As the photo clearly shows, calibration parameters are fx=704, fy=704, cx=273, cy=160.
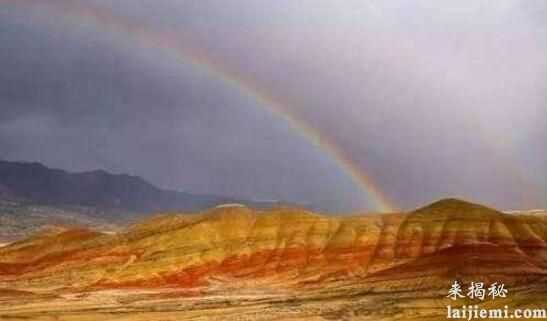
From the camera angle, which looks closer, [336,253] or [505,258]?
[505,258]

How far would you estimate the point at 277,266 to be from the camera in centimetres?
11838

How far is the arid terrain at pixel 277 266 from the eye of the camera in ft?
264

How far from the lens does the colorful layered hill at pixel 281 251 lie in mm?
101188

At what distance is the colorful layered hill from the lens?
101 m

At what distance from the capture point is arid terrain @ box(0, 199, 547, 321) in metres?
80.5

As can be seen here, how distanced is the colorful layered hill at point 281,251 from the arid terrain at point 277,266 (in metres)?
0.28

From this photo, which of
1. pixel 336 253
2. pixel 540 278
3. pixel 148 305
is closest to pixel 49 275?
pixel 148 305

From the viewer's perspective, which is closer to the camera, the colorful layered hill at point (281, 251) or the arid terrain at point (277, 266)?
the arid terrain at point (277, 266)

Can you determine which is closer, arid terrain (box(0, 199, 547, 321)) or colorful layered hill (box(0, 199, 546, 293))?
arid terrain (box(0, 199, 547, 321))

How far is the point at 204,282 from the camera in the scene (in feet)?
370

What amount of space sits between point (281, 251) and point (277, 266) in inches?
191

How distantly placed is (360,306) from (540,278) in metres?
22.6

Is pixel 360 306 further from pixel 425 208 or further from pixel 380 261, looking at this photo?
pixel 425 208

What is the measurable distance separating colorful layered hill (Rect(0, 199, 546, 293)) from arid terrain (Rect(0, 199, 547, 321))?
0.28m
